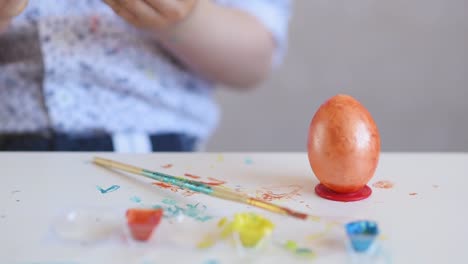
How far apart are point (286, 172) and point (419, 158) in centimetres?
12

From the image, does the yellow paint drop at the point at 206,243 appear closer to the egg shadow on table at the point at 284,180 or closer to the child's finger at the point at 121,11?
the egg shadow on table at the point at 284,180

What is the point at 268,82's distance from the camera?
1107 millimetres

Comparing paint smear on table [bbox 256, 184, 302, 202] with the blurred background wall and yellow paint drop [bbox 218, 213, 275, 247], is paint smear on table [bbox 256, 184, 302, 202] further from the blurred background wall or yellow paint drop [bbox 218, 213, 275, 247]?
the blurred background wall

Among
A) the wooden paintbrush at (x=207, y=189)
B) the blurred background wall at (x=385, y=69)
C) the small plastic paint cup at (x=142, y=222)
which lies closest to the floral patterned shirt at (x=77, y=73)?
the wooden paintbrush at (x=207, y=189)

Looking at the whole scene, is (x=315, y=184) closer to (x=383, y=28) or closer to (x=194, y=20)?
(x=194, y=20)

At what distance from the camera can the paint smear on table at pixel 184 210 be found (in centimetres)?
36

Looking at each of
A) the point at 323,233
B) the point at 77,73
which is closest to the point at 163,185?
the point at 323,233

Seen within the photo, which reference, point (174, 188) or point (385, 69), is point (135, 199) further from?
point (385, 69)

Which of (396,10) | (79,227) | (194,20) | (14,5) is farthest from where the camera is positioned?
(396,10)

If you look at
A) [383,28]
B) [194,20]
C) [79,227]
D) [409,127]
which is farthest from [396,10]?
[79,227]

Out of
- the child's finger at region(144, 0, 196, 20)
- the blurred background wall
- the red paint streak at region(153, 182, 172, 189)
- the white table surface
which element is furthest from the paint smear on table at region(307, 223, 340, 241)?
the blurred background wall

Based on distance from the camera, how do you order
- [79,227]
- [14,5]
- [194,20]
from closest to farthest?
[79,227] < [14,5] < [194,20]

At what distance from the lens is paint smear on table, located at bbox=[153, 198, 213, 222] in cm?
36

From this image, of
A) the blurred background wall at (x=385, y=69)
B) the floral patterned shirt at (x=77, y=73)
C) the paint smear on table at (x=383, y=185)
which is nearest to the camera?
the paint smear on table at (x=383, y=185)
